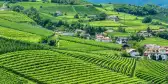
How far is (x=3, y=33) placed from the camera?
111m

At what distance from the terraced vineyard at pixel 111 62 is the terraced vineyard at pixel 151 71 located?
156cm

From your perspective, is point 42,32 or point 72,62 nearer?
point 72,62

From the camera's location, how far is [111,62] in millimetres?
94750

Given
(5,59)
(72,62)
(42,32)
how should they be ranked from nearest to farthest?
(5,59) → (72,62) → (42,32)

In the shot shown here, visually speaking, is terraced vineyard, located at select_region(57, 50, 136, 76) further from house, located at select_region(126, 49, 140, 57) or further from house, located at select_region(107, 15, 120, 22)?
house, located at select_region(107, 15, 120, 22)

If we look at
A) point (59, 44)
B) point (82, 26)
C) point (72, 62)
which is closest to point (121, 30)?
point (82, 26)

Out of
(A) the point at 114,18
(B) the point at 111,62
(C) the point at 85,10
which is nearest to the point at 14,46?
(B) the point at 111,62

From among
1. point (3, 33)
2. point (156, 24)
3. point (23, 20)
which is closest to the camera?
point (3, 33)

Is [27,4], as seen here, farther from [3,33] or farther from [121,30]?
[3,33]

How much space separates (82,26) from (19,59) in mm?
71076

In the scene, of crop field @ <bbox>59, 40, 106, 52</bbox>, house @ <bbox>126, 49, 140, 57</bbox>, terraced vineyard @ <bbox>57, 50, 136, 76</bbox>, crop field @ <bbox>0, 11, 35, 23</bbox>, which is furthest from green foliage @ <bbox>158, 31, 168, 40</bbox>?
terraced vineyard @ <bbox>57, 50, 136, 76</bbox>

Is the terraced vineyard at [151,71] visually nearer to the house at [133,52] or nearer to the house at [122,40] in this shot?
the house at [133,52]

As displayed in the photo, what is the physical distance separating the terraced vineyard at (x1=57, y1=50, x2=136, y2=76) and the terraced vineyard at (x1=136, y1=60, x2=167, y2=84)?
5.11ft

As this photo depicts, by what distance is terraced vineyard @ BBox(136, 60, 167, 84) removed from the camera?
89.9 m
